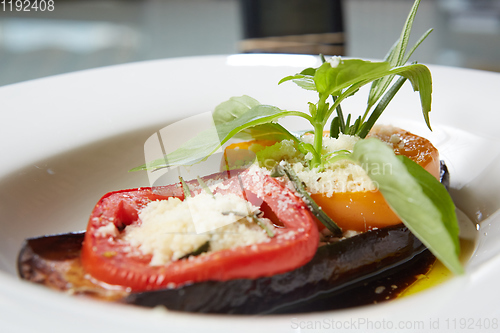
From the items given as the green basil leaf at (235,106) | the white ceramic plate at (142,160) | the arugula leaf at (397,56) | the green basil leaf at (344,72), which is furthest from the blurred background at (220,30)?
the green basil leaf at (344,72)

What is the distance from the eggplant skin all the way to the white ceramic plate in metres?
0.15

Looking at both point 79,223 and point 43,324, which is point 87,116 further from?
point 43,324

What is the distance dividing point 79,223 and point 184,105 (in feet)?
2.12

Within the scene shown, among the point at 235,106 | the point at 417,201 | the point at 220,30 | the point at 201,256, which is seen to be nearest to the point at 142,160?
the point at 235,106

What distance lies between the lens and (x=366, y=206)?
104 cm

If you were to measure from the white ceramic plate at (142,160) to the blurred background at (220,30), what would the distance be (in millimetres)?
950

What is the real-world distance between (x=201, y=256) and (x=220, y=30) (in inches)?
203

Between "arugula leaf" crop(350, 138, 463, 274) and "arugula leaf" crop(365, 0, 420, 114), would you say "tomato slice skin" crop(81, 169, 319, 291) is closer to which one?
"arugula leaf" crop(350, 138, 463, 274)

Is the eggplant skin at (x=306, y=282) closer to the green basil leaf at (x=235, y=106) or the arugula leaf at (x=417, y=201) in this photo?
the arugula leaf at (x=417, y=201)

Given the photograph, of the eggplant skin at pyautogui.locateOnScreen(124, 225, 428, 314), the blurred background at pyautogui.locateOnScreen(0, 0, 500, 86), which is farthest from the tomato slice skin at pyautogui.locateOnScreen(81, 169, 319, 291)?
the blurred background at pyautogui.locateOnScreen(0, 0, 500, 86)

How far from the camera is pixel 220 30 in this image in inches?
222

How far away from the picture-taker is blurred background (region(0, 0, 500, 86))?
2.86 meters

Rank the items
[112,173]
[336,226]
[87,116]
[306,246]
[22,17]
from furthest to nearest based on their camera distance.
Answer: [22,17]
[87,116]
[112,173]
[336,226]
[306,246]

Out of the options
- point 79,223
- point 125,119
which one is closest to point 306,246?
point 79,223
